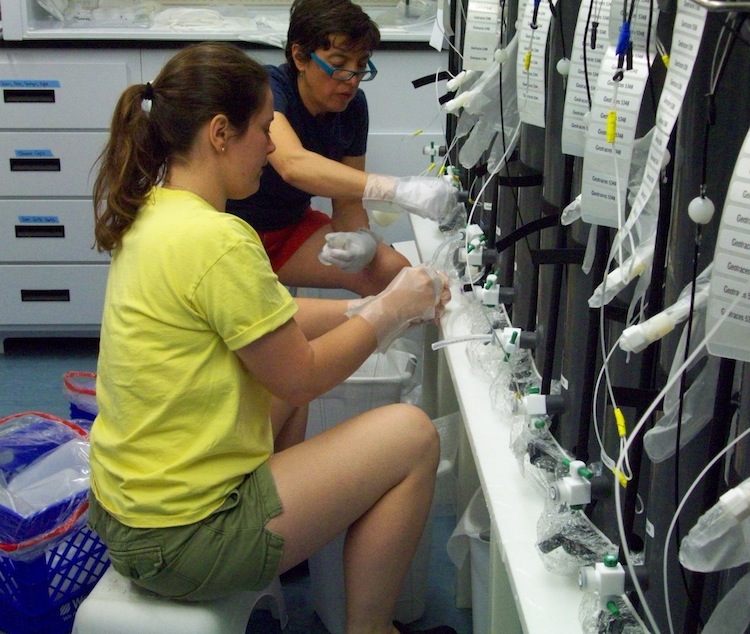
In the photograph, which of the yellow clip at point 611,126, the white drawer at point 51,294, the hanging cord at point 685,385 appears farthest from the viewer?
the white drawer at point 51,294

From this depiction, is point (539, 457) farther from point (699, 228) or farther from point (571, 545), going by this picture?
point (699, 228)

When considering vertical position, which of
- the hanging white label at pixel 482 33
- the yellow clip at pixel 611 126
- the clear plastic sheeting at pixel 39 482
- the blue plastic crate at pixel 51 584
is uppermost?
the yellow clip at pixel 611 126

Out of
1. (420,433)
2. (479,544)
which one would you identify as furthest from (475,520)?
(420,433)

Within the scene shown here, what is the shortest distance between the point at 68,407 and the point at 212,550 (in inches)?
63.5

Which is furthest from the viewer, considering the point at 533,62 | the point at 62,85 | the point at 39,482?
the point at 62,85

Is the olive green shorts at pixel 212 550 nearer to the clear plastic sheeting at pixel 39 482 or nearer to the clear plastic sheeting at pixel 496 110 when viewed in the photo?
the clear plastic sheeting at pixel 39 482

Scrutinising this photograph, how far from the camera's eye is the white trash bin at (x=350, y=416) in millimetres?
1752

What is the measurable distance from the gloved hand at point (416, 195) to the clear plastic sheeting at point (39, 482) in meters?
0.78

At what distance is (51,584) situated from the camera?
1.66 meters

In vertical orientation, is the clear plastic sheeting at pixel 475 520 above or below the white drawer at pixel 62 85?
below

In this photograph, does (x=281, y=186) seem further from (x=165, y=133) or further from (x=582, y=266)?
(x=582, y=266)

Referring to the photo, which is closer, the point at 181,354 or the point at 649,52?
the point at 649,52

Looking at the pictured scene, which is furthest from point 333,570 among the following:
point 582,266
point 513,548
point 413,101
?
point 413,101

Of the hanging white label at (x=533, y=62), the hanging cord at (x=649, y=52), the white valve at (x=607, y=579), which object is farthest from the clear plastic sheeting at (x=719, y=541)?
the hanging white label at (x=533, y=62)
